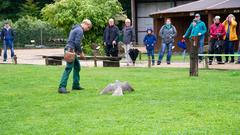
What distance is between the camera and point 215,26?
20703 millimetres

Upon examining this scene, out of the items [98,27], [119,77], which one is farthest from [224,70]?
[98,27]

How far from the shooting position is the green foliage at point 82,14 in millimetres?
33125

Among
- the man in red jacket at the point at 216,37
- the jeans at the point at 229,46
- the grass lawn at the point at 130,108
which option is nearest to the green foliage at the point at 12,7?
the jeans at the point at 229,46

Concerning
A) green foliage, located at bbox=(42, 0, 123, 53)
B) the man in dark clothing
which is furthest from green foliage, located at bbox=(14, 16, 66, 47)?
the man in dark clothing

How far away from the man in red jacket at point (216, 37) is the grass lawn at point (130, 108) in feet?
16.7

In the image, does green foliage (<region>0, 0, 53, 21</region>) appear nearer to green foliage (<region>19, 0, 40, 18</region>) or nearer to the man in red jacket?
green foliage (<region>19, 0, 40, 18</region>)

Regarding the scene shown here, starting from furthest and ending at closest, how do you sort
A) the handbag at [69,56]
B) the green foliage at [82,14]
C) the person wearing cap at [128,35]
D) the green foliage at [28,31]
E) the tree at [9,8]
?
the tree at [9,8], the green foliage at [28,31], the green foliage at [82,14], the person wearing cap at [128,35], the handbag at [69,56]

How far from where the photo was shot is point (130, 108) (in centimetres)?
1025

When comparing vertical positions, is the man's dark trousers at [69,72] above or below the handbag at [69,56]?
below

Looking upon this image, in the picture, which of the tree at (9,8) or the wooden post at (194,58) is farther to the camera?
the tree at (9,8)

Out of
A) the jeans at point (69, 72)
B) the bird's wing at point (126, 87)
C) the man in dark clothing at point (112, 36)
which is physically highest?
the man in dark clothing at point (112, 36)

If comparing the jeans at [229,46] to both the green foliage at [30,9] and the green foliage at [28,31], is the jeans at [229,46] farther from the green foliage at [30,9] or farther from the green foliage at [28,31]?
the green foliage at [30,9]

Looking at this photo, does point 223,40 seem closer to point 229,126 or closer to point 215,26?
point 215,26

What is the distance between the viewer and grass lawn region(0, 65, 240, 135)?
27.9 ft
